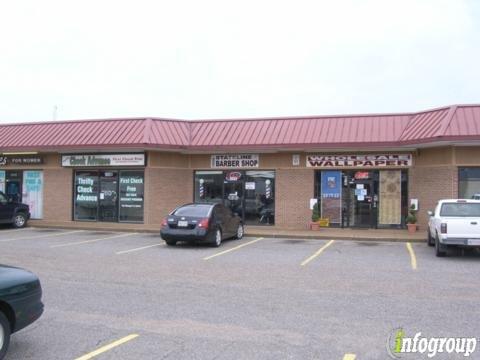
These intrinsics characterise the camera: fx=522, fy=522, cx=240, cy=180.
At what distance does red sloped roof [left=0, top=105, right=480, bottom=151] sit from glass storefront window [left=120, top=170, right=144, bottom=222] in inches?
73.3

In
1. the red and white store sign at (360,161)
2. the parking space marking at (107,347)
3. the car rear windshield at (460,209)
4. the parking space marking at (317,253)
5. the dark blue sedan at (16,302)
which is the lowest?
the parking space marking at (107,347)

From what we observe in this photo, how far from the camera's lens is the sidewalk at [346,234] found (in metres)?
18.4

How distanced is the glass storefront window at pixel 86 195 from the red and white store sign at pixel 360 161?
995cm

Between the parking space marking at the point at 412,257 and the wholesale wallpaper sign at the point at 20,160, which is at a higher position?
the wholesale wallpaper sign at the point at 20,160

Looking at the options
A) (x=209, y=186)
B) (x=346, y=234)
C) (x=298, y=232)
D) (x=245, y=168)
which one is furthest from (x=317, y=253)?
(x=209, y=186)

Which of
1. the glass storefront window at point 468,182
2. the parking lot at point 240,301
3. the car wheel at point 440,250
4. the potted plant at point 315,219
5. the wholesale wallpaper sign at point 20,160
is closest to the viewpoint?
the parking lot at point 240,301

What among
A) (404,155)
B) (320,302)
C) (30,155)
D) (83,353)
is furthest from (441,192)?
(30,155)

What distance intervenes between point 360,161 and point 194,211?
8.36 metres

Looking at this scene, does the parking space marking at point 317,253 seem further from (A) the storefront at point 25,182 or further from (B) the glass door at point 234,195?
(A) the storefront at point 25,182

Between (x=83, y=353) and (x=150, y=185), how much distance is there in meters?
17.4

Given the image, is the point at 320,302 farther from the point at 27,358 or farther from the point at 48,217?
the point at 48,217

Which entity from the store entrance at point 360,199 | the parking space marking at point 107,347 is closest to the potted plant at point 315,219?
the store entrance at point 360,199

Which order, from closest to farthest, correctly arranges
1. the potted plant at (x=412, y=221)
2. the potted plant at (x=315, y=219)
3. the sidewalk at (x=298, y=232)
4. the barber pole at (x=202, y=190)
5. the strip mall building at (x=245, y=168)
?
the sidewalk at (x=298, y=232)
the potted plant at (x=412, y=221)
the strip mall building at (x=245, y=168)
the potted plant at (x=315, y=219)
the barber pole at (x=202, y=190)

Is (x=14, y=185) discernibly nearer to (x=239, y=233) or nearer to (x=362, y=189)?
(x=239, y=233)
